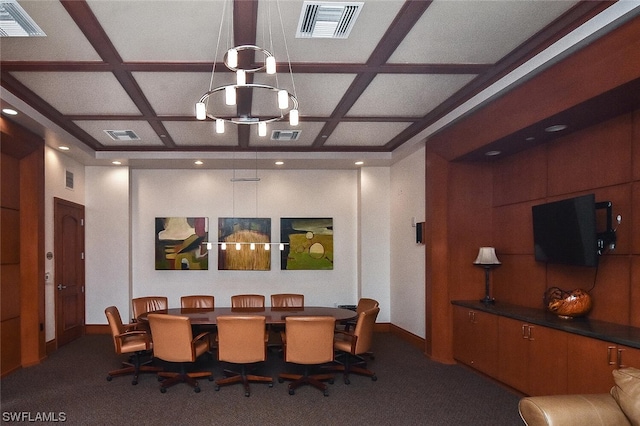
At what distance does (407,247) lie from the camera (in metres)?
7.47

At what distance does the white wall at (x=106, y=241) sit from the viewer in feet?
26.4

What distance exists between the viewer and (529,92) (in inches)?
163

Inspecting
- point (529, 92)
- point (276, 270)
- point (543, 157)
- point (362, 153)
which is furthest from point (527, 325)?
point (276, 270)

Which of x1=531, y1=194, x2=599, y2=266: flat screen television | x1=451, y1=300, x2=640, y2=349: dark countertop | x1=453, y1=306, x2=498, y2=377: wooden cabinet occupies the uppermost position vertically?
x1=531, y1=194, x2=599, y2=266: flat screen television

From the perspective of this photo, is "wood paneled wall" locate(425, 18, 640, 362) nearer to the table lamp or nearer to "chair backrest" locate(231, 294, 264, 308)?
the table lamp

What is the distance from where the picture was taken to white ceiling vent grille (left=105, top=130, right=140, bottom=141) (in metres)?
6.40

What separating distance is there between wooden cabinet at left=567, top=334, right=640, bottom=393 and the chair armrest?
85cm

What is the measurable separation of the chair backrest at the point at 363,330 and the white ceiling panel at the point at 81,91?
364 cm

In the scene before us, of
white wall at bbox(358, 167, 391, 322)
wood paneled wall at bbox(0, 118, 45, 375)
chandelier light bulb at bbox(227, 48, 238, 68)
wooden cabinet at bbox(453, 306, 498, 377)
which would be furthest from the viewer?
white wall at bbox(358, 167, 391, 322)

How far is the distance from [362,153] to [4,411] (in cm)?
591

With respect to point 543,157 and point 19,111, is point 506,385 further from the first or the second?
point 19,111

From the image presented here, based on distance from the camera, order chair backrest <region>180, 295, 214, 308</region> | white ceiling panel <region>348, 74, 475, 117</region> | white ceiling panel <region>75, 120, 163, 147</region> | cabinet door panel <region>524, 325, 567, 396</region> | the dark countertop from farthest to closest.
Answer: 1. chair backrest <region>180, 295, 214, 308</region>
2. white ceiling panel <region>75, 120, 163, 147</region>
3. white ceiling panel <region>348, 74, 475, 117</region>
4. cabinet door panel <region>524, 325, 567, 396</region>
5. the dark countertop

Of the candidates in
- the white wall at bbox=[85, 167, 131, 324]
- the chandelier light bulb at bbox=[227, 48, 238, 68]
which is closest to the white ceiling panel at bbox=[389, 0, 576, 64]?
the chandelier light bulb at bbox=[227, 48, 238, 68]

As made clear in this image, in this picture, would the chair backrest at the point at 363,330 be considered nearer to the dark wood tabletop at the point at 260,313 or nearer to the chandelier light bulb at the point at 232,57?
the dark wood tabletop at the point at 260,313
